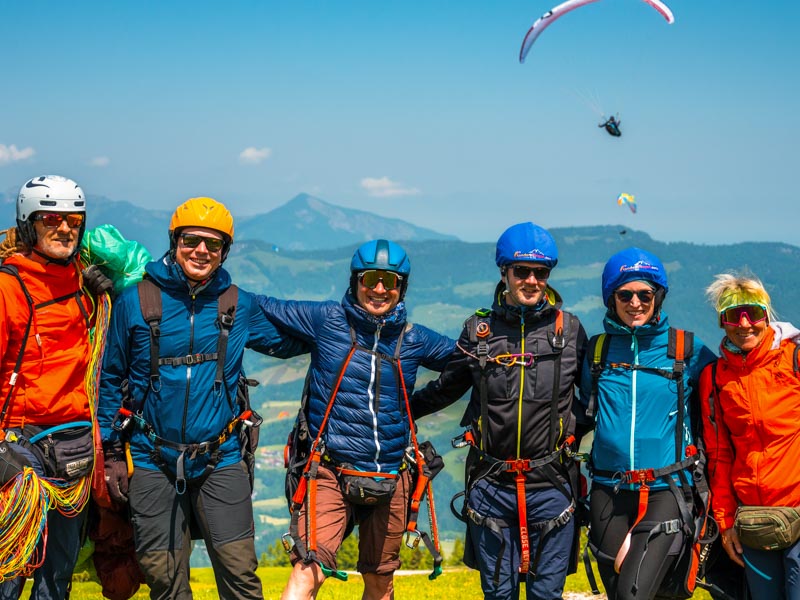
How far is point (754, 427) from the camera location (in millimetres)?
6656

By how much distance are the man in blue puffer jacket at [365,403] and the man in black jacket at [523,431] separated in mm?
611

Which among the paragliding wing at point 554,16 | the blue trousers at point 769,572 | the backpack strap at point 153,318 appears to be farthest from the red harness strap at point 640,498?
the paragliding wing at point 554,16

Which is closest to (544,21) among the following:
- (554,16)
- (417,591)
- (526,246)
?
(554,16)

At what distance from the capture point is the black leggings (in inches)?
266

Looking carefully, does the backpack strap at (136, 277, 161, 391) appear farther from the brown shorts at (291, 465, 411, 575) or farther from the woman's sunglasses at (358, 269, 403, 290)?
the woman's sunglasses at (358, 269, 403, 290)

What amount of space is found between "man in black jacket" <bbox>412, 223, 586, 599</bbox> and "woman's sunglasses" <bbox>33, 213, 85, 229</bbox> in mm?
3407

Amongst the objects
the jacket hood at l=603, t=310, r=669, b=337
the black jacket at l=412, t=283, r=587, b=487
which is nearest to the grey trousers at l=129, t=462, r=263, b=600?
the black jacket at l=412, t=283, r=587, b=487

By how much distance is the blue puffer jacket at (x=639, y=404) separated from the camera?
6.90m

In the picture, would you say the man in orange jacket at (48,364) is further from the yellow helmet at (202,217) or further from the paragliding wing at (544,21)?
the paragliding wing at (544,21)

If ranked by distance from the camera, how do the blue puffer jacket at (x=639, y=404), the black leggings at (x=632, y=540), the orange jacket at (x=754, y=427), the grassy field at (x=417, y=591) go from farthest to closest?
the grassy field at (x=417, y=591) → the blue puffer jacket at (x=639, y=404) → the black leggings at (x=632, y=540) → the orange jacket at (x=754, y=427)

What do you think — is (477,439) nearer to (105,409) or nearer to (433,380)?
(433,380)

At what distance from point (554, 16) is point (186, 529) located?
29.5 m

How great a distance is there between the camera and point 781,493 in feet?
21.7

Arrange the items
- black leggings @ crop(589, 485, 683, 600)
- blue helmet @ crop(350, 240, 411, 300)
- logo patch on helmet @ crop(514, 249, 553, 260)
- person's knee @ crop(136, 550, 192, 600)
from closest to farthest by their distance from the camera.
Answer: black leggings @ crop(589, 485, 683, 600), person's knee @ crop(136, 550, 192, 600), logo patch on helmet @ crop(514, 249, 553, 260), blue helmet @ crop(350, 240, 411, 300)
